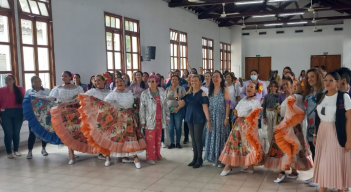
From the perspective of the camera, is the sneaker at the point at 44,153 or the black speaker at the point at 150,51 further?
the black speaker at the point at 150,51

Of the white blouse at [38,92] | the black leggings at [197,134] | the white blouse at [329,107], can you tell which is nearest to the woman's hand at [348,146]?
the white blouse at [329,107]

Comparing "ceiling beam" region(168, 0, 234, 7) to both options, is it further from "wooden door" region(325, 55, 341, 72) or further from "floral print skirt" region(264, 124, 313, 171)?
"wooden door" region(325, 55, 341, 72)

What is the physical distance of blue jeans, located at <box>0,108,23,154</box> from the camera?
208 inches

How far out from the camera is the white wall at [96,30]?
6980 mm

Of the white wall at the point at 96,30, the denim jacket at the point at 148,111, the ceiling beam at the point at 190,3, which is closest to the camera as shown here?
the denim jacket at the point at 148,111

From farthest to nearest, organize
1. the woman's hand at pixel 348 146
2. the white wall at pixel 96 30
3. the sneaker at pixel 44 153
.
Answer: the white wall at pixel 96 30 < the sneaker at pixel 44 153 < the woman's hand at pixel 348 146

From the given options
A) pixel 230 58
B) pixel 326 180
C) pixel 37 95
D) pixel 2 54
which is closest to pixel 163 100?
pixel 37 95

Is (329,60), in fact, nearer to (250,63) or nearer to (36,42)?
(250,63)

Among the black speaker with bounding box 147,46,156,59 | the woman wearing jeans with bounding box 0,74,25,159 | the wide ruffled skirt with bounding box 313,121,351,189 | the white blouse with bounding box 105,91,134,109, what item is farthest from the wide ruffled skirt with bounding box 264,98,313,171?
the black speaker with bounding box 147,46,156,59

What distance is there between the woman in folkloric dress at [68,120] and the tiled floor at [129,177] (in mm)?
318

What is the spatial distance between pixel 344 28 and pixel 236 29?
19.6 feet

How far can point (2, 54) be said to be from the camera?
5.87 metres

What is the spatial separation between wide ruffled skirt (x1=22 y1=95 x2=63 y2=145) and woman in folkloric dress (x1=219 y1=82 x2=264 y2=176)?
2.67m

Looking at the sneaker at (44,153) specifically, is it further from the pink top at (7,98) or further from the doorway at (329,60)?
the doorway at (329,60)
